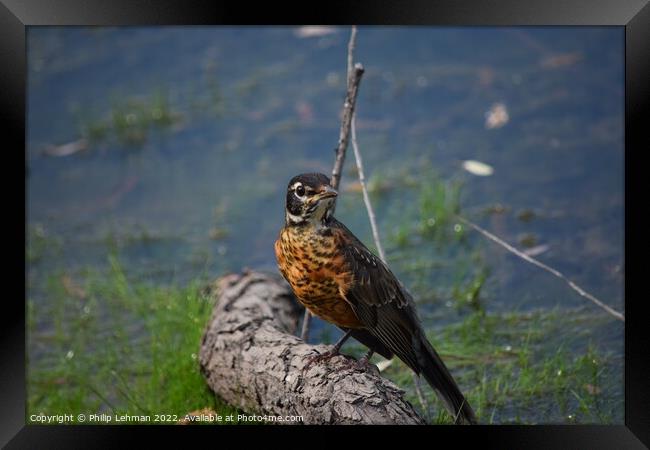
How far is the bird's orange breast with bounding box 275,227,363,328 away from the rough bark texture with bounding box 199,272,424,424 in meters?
0.33

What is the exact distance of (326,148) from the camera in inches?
291

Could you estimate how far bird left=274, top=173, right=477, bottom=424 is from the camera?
410 centimetres

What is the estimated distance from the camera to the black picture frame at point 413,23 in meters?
4.31

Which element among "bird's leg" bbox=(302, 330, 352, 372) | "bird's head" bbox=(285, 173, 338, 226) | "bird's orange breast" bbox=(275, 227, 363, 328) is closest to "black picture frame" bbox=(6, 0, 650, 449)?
Result: "bird's leg" bbox=(302, 330, 352, 372)

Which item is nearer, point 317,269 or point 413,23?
point 317,269

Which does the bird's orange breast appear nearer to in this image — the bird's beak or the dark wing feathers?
the dark wing feathers

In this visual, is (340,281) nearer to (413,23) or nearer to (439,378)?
(439,378)

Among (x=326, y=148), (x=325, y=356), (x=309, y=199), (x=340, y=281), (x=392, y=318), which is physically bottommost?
(x=325, y=356)

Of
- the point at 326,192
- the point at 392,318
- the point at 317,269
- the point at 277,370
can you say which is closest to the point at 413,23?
the point at 326,192

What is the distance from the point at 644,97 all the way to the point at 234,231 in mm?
3335

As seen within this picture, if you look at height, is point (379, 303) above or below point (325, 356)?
above

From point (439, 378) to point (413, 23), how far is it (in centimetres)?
163

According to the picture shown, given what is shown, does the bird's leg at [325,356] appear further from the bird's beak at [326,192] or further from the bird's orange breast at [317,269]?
the bird's beak at [326,192]

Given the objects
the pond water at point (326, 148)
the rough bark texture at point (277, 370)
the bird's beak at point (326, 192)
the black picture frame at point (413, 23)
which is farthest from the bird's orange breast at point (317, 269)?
the pond water at point (326, 148)
